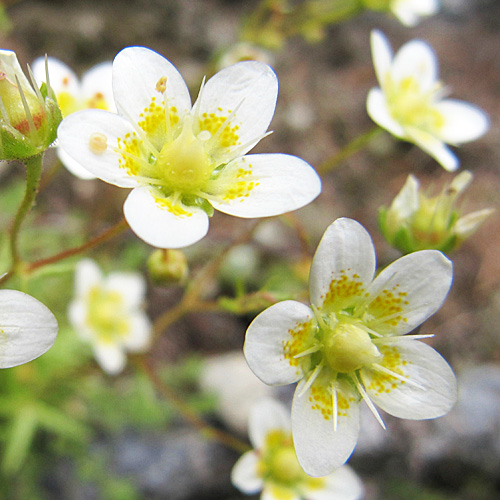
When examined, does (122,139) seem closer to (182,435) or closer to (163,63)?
(163,63)

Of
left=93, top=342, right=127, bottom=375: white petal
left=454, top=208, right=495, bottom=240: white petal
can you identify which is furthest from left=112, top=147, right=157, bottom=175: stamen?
left=93, top=342, right=127, bottom=375: white petal

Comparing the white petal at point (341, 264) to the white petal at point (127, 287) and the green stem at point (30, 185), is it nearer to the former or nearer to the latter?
the green stem at point (30, 185)

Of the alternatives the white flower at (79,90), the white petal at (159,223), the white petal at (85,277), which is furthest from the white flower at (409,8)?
the white petal at (159,223)

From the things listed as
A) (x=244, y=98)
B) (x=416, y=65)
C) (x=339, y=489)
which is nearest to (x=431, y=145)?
(x=416, y=65)

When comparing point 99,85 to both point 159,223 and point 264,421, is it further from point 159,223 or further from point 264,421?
point 264,421

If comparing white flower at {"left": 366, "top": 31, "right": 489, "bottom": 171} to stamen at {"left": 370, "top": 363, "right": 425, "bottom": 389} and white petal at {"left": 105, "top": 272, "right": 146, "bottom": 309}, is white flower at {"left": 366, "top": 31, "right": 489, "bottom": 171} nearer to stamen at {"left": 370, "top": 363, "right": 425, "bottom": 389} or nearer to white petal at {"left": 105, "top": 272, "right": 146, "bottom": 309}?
stamen at {"left": 370, "top": 363, "right": 425, "bottom": 389}

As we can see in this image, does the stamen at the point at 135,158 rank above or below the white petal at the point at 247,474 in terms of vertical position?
above
